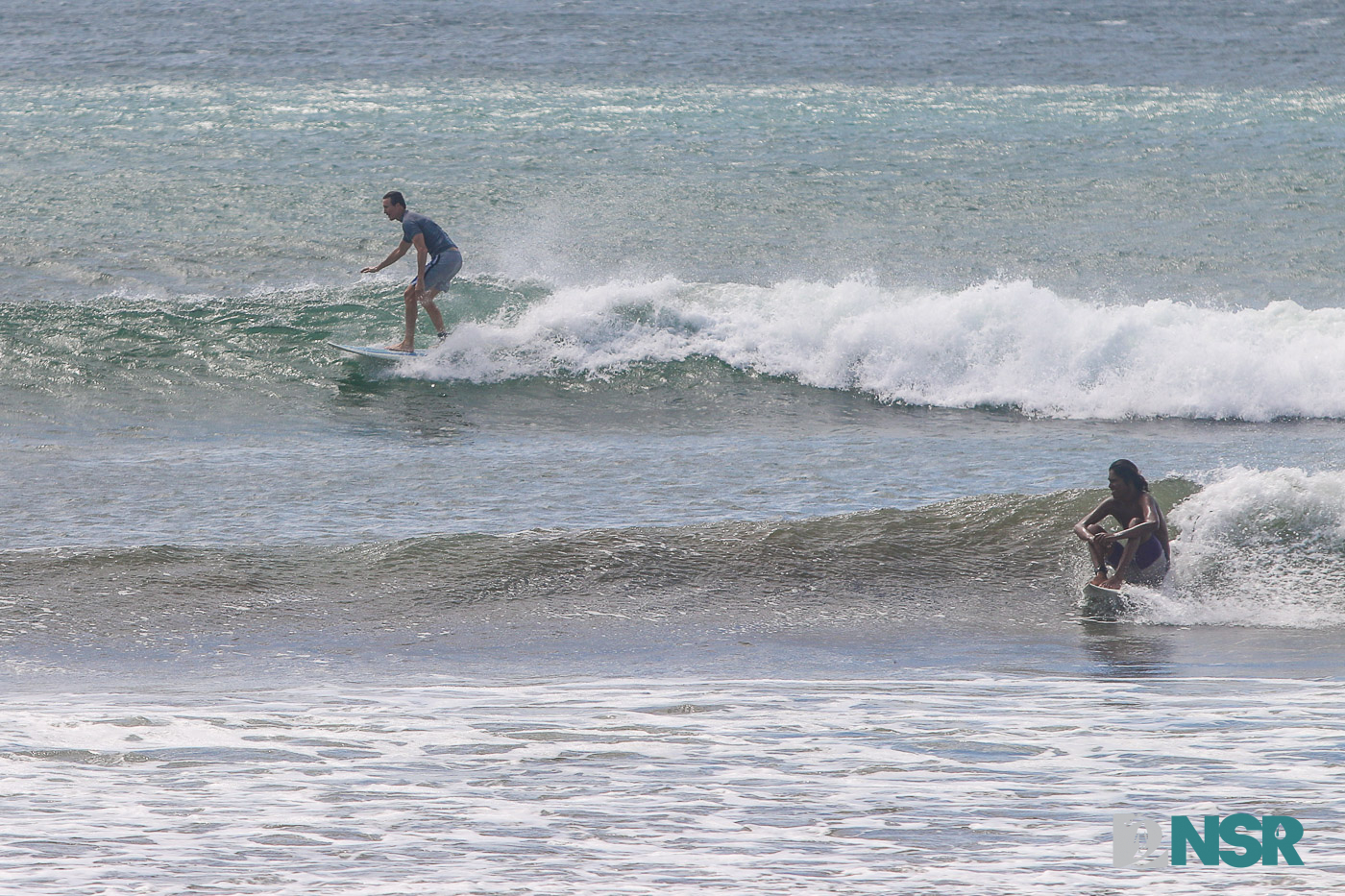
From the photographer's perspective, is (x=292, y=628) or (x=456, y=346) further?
(x=456, y=346)

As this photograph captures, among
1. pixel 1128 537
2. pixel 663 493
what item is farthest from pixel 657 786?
pixel 663 493

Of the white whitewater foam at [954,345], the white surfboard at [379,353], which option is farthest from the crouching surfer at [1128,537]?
the white surfboard at [379,353]

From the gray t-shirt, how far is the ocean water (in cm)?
127

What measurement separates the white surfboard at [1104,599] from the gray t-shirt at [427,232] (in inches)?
320

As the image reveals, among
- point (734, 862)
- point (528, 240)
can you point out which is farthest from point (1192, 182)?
point (734, 862)

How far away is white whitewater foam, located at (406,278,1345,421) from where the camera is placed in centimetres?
1424

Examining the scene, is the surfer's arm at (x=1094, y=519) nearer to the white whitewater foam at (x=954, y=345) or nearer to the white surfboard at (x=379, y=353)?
the white whitewater foam at (x=954, y=345)

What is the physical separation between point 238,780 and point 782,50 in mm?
35754

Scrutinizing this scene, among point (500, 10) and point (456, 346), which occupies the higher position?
point (500, 10)

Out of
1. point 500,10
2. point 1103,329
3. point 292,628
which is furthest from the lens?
point 500,10

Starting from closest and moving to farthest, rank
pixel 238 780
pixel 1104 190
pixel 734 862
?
pixel 734 862 → pixel 238 780 → pixel 1104 190

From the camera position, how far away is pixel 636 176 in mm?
25109

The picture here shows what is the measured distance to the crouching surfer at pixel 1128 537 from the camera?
8.45 meters

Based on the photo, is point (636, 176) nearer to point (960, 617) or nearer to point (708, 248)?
point (708, 248)
